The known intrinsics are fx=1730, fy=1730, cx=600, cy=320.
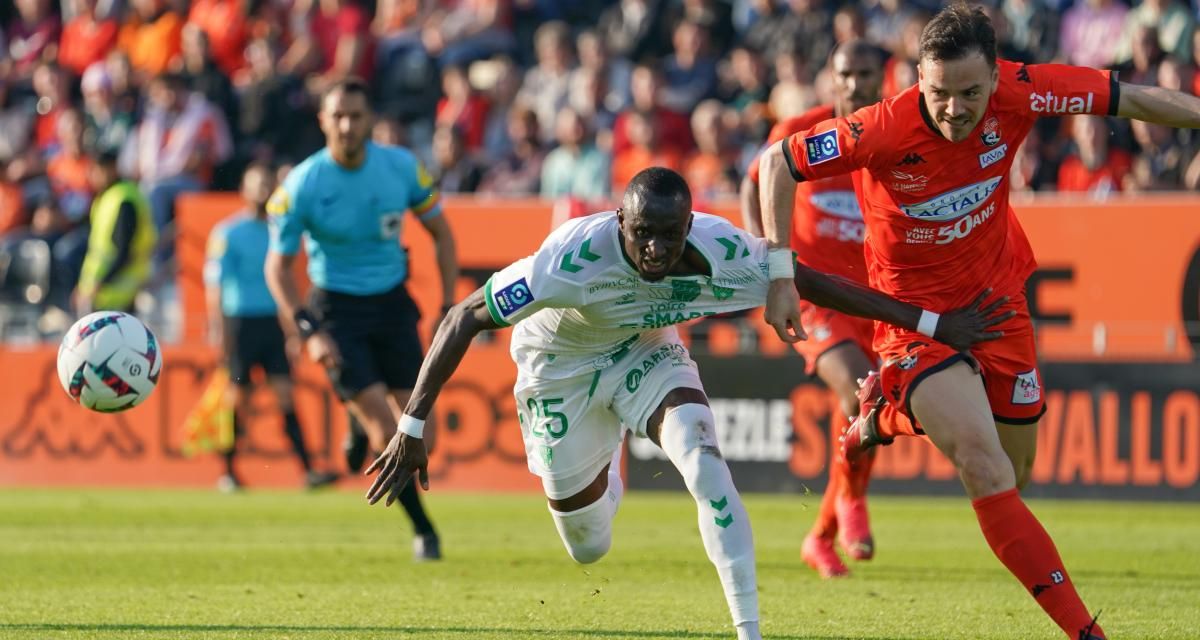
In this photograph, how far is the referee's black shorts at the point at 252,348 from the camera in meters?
16.1

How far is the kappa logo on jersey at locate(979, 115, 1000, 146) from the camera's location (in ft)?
23.1

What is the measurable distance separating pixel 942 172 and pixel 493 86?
507 inches

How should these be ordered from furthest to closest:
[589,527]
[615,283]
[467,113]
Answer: [467,113]
[589,527]
[615,283]

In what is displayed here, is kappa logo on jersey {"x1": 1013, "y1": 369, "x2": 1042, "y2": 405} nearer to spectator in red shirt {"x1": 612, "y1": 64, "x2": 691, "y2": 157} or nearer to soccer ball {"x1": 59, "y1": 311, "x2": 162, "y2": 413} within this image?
soccer ball {"x1": 59, "y1": 311, "x2": 162, "y2": 413}

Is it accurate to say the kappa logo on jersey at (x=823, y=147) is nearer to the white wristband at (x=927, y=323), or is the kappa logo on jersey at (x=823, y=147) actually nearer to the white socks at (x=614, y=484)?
the white wristband at (x=927, y=323)

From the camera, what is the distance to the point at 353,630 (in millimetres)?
7547

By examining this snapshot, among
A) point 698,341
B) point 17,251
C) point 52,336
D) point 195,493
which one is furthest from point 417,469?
point 17,251

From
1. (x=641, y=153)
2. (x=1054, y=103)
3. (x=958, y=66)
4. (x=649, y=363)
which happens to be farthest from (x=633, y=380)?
(x=641, y=153)

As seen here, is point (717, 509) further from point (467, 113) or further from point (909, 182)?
point (467, 113)

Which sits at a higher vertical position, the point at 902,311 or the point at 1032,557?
the point at 902,311

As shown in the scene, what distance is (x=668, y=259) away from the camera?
6523mm

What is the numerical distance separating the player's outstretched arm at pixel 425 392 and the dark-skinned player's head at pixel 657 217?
2.10ft

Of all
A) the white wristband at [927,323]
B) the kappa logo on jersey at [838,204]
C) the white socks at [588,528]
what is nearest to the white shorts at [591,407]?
the white socks at [588,528]

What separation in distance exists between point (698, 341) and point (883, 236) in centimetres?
782
